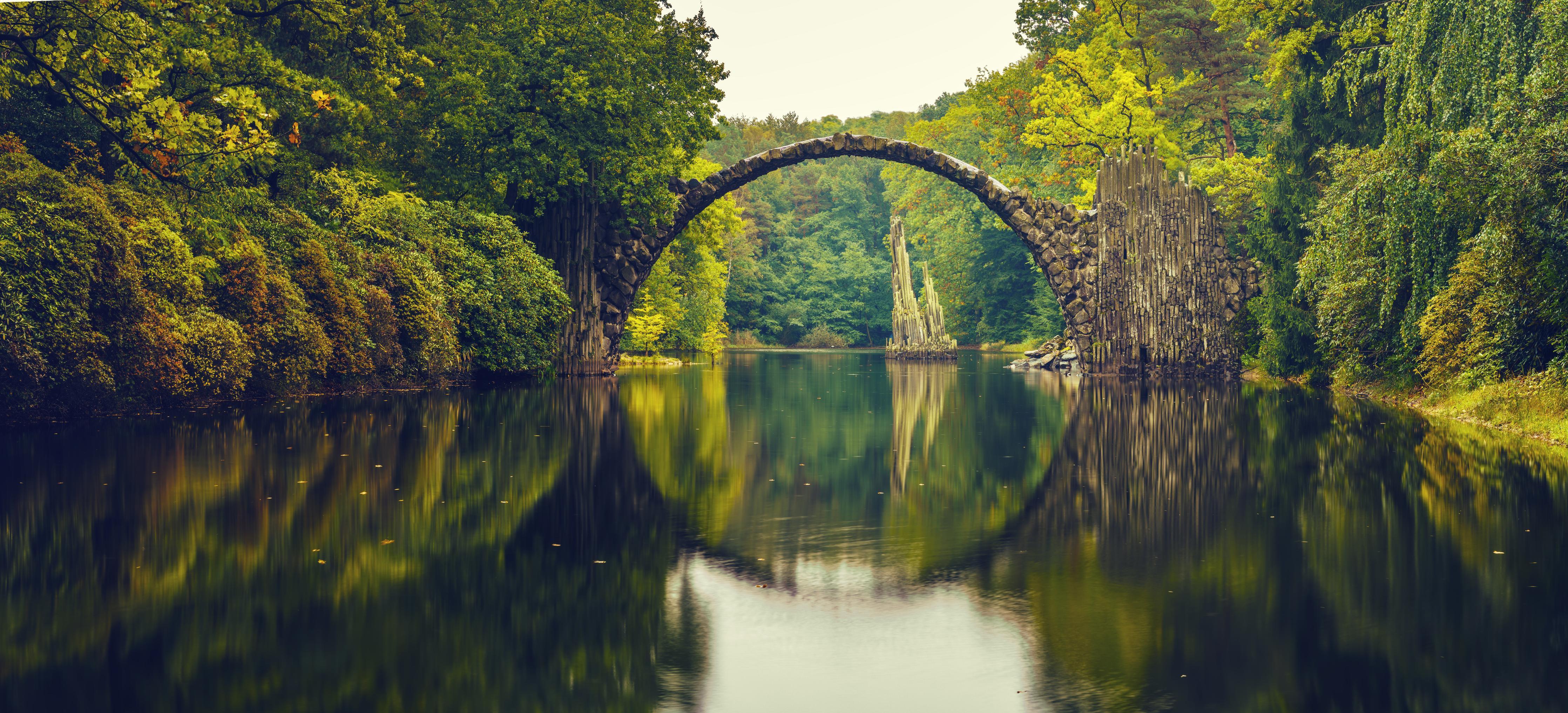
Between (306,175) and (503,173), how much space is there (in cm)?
434

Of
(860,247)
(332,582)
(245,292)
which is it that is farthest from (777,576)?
(860,247)

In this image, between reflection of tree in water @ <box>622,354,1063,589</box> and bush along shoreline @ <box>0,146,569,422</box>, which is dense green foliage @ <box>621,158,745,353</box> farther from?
reflection of tree in water @ <box>622,354,1063,589</box>

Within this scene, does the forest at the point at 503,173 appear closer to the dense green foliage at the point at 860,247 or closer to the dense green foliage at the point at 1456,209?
the dense green foliage at the point at 1456,209

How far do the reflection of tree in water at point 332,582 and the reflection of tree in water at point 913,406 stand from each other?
2936mm

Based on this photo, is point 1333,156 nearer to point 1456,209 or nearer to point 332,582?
point 1456,209

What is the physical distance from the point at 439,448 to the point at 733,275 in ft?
186

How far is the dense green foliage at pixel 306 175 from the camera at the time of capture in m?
15.4

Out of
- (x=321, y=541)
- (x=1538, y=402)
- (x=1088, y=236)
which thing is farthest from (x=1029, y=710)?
(x=1088, y=236)

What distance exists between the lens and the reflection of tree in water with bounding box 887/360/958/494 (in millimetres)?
12367

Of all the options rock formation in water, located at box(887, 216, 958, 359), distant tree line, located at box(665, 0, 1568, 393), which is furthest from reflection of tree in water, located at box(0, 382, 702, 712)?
rock formation in water, located at box(887, 216, 958, 359)

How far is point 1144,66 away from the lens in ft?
134

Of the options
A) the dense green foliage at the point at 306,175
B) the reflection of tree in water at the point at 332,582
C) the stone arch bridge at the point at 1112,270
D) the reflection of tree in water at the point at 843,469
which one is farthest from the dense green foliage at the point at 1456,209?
the dense green foliage at the point at 306,175

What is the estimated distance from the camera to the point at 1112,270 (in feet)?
95.9

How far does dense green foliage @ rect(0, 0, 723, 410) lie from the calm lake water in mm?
2395
